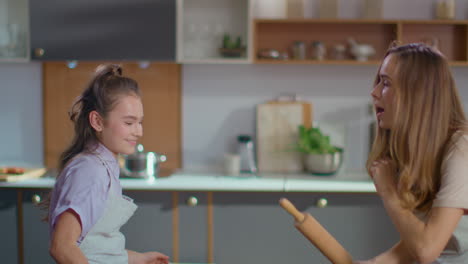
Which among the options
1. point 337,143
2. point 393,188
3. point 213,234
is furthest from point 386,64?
point 337,143

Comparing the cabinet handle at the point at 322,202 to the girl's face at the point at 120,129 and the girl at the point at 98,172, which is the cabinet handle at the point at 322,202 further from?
the girl's face at the point at 120,129

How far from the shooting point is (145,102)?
3.46 metres

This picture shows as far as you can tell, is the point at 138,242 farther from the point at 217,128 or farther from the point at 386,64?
the point at 386,64

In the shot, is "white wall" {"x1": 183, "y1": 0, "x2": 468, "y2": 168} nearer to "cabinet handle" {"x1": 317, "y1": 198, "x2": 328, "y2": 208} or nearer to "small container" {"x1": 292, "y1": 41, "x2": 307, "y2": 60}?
"small container" {"x1": 292, "y1": 41, "x2": 307, "y2": 60}

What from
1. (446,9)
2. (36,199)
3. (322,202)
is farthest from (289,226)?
(446,9)

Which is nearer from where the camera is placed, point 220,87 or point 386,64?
point 386,64

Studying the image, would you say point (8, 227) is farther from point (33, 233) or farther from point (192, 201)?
point (192, 201)

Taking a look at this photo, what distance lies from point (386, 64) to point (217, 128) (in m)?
2.12

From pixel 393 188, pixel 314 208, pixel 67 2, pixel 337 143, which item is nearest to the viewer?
pixel 393 188

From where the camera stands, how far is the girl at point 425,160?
4.27ft

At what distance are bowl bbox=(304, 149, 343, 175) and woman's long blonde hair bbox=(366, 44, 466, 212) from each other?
1785 mm

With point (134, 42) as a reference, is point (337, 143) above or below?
below

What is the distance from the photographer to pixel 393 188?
4.59 feet

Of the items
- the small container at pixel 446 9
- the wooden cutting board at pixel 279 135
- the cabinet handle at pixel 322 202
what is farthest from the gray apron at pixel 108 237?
the small container at pixel 446 9
